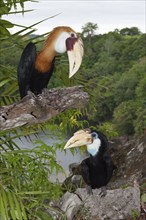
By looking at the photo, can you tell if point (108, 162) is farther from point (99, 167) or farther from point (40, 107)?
point (40, 107)

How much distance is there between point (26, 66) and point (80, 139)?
672 millimetres

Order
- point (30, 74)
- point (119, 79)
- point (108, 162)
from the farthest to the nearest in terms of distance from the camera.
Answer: point (119, 79), point (108, 162), point (30, 74)

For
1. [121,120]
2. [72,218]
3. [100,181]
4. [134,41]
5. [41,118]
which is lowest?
[121,120]

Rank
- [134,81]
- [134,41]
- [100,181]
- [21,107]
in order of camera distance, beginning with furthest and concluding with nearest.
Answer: [134,41], [134,81], [100,181], [21,107]

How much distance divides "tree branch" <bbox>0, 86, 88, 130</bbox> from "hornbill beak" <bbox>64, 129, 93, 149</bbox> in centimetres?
61

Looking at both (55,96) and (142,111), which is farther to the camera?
(142,111)

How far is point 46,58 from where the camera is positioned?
2238 millimetres

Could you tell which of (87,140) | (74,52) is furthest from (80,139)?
(74,52)

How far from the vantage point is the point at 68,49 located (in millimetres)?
2053

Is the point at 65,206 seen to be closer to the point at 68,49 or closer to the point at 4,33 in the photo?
the point at 4,33

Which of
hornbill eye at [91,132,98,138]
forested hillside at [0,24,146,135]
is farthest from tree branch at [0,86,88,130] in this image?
forested hillside at [0,24,146,135]

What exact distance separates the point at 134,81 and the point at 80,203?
2809 cm

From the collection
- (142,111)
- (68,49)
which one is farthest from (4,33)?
(142,111)

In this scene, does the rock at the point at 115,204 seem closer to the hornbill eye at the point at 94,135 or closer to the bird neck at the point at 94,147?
the bird neck at the point at 94,147
